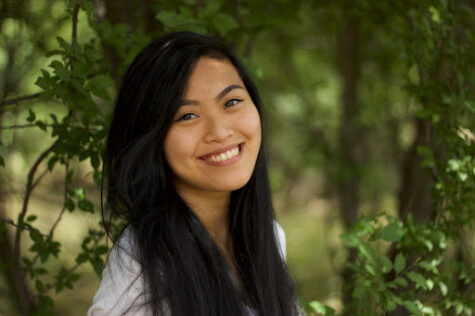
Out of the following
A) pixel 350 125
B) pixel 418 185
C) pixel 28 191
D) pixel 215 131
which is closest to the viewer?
pixel 215 131

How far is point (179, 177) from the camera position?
1779mm

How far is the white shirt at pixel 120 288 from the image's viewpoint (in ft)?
4.89

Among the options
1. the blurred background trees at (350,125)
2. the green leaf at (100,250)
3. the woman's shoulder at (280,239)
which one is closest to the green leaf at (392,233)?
the blurred background trees at (350,125)

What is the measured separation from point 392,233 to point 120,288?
99cm

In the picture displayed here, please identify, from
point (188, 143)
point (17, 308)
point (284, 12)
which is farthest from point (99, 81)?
point (17, 308)

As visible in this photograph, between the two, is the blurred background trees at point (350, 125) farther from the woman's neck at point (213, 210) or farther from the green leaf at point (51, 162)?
the woman's neck at point (213, 210)

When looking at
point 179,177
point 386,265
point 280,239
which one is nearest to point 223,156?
point 179,177

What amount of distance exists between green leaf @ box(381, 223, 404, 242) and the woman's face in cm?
57

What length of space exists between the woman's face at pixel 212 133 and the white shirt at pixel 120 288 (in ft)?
1.03

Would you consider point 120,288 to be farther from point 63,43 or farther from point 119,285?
point 63,43

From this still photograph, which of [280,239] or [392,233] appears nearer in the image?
[392,233]

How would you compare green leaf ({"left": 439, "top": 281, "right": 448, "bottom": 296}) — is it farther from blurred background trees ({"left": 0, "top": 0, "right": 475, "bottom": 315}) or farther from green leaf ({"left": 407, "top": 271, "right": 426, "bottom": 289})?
green leaf ({"left": 407, "top": 271, "right": 426, "bottom": 289})

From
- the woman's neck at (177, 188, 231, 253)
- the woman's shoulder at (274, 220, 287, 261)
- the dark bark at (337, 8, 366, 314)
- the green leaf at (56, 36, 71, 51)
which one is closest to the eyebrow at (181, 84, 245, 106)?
the woman's neck at (177, 188, 231, 253)

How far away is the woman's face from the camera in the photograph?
165 centimetres
